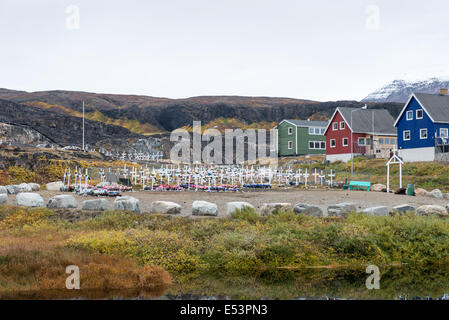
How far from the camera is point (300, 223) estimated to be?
1714 cm

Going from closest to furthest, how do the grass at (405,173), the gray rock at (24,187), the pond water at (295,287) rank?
the pond water at (295,287)
the gray rock at (24,187)
the grass at (405,173)

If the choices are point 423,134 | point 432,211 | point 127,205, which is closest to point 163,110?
point 423,134

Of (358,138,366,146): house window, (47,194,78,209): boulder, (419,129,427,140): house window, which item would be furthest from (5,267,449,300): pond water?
(358,138,366,146): house window

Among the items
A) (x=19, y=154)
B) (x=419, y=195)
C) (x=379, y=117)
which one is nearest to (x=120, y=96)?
(x=379, y=117)

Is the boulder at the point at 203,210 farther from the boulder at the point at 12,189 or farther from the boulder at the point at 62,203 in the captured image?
the boulder at the point at 12,189

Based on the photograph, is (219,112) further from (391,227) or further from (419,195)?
(391,227)

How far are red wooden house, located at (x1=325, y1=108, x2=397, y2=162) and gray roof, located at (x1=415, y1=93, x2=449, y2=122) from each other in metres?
9.20

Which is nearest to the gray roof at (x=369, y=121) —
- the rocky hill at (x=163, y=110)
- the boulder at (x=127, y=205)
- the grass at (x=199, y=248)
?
the grass at (x=199, y=248)

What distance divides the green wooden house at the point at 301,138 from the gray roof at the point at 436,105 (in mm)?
21425

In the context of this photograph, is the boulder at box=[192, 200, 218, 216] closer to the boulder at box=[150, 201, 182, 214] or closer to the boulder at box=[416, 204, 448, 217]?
the boulder at box=[150, 201, 182, 214]

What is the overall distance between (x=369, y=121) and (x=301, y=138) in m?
11.8

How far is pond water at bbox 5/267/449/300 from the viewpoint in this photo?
11039 millimetres

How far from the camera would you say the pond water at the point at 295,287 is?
11.0 m
